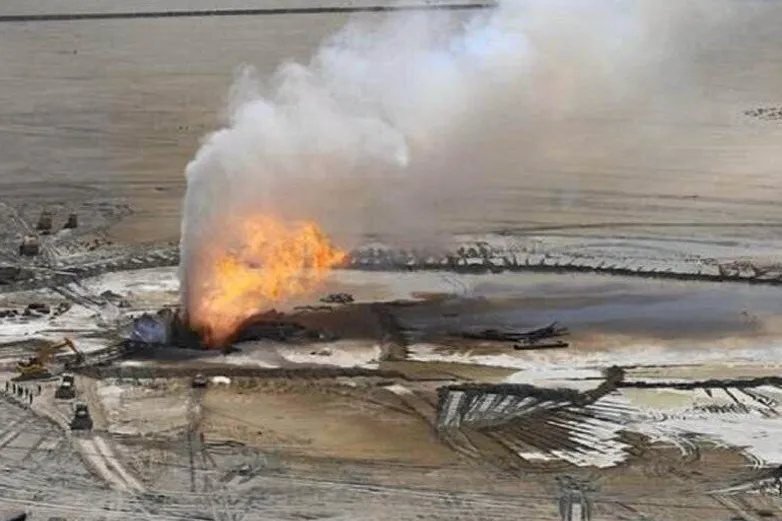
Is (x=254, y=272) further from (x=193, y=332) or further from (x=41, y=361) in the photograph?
(x=41, y=361)

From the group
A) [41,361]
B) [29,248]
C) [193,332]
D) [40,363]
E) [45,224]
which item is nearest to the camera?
[40,363]

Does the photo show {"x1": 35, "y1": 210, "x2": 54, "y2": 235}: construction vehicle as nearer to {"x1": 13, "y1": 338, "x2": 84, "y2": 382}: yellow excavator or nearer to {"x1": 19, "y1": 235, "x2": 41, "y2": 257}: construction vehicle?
{"x1": 19, "y1": 235, "x2": 41, "y2": 257}: construction vehicle

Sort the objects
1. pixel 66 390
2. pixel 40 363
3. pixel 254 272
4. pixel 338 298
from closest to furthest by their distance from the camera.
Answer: pixel 66 390
pixel 40 363
pixel 254 272
pixel 338 298

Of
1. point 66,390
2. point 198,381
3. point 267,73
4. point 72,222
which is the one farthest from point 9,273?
point 267,73

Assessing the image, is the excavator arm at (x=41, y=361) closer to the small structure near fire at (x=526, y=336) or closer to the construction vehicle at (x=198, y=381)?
the construction vehicle at (x=198, y=381)

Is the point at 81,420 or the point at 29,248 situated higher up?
the point at 29,248

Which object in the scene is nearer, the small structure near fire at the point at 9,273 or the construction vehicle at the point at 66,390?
the construction vehicle at the point at 66,390

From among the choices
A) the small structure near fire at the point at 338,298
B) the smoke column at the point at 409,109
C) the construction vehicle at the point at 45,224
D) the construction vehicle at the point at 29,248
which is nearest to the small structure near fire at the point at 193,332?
the smoke column at the point at 409,109
